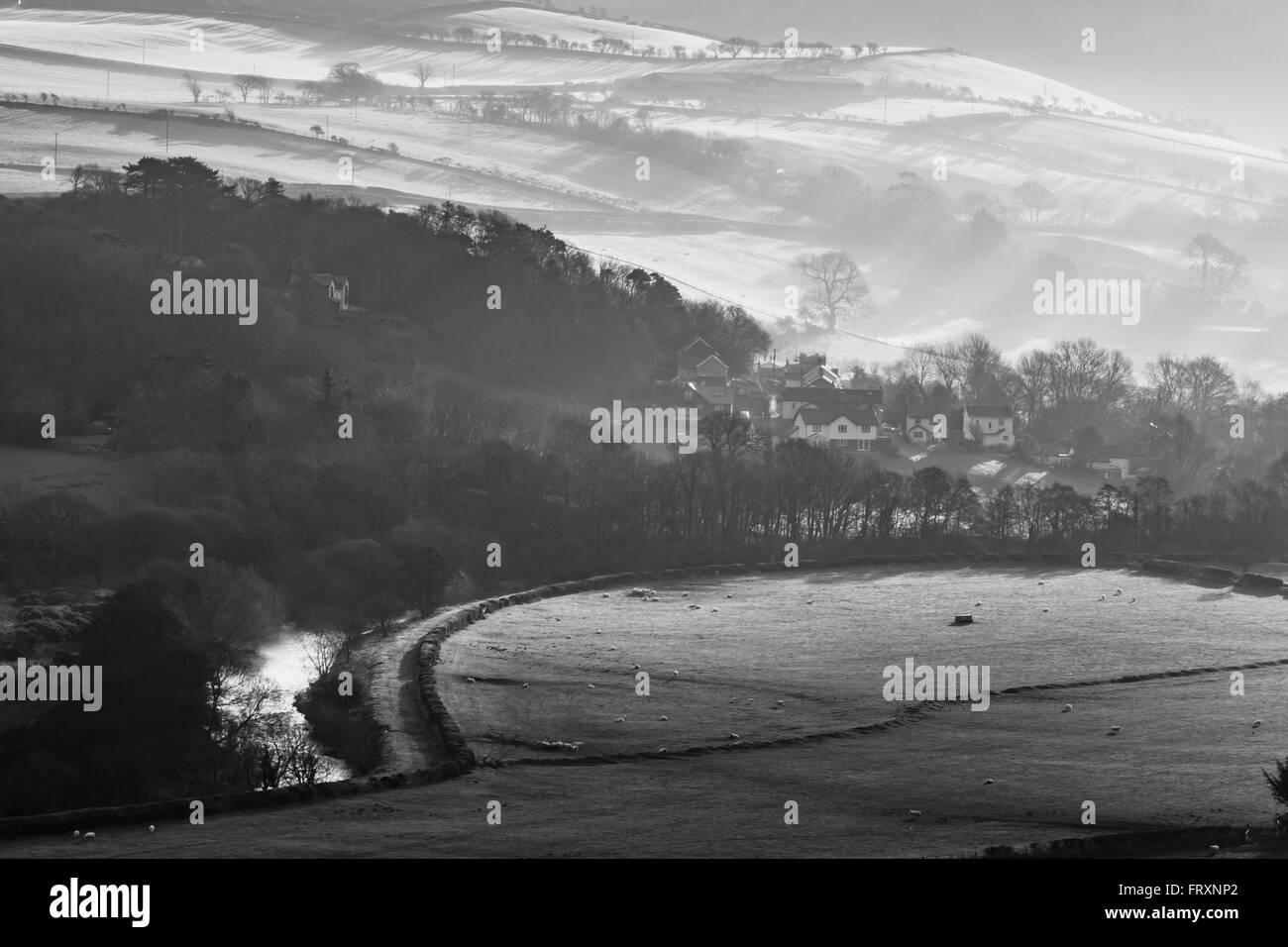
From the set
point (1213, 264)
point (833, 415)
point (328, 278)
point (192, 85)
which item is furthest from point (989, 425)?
point (192, 85)

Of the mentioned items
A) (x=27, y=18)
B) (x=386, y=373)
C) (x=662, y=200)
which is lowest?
(x=386, y=373)

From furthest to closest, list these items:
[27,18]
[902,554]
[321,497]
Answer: [27,18], [902,554], [321,497]

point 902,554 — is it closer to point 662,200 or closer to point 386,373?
point 386,373

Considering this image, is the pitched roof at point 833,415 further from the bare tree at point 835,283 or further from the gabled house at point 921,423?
the bare tree at point 835,283

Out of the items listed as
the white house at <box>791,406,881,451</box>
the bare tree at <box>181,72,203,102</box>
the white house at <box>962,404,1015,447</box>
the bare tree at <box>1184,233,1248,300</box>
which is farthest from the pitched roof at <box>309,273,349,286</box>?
the bare tree at <box>1184,233,1248,300</box>

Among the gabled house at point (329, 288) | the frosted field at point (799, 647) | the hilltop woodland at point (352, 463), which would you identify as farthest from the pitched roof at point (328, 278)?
the frosted field at point (799, 647)

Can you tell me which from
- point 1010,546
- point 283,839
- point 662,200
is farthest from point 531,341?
point 662,200

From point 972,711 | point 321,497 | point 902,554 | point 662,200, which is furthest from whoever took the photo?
point 662,200
